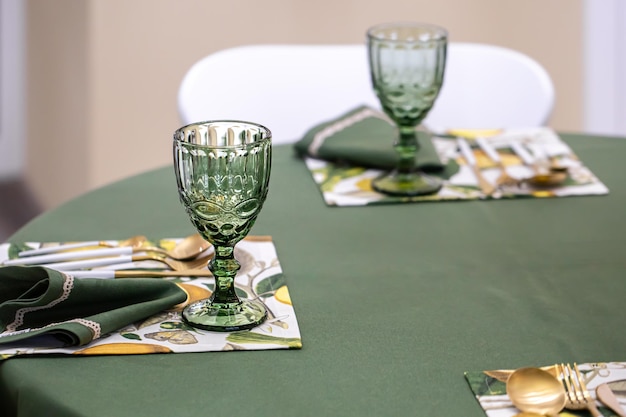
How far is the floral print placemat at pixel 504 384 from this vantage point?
0.83 meters

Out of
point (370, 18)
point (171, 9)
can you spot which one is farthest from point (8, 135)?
point (370, 18)

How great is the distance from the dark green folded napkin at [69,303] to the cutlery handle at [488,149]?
75cm

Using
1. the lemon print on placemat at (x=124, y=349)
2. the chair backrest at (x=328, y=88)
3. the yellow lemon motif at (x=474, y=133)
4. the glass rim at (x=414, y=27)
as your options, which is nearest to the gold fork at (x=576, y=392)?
the lemon print on placemat at (x=124, y=349)

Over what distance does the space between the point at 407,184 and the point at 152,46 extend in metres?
2.16

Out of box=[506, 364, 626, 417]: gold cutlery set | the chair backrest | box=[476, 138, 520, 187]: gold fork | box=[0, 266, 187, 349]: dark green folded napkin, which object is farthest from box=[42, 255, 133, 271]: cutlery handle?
the chair backrest

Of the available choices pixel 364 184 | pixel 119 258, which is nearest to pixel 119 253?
pixel 119 258

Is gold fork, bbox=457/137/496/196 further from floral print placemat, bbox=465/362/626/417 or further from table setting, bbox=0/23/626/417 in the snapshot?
floral print placemat, bbox=465/362/626/417

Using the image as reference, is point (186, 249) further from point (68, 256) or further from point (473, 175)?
point (473, 175)

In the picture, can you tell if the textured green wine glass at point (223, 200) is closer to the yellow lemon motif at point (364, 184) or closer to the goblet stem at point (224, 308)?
the goblet stem at point (224, 308)

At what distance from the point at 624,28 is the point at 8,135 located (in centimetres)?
233

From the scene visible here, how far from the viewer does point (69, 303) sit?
990mm

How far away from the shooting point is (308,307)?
3.43ft

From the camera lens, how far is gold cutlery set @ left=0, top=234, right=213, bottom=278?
3.69 feet

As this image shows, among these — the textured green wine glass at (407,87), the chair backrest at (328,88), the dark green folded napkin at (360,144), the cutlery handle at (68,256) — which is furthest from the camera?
the chair backrest at (328,88)
